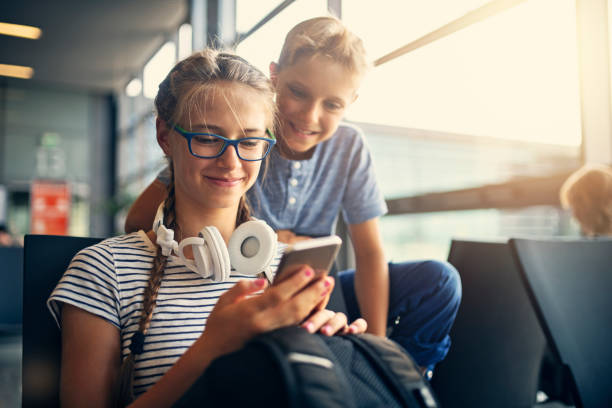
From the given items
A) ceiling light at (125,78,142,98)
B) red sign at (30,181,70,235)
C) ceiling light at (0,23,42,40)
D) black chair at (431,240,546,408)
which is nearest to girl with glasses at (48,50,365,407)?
black chair at (431,240,546,408)

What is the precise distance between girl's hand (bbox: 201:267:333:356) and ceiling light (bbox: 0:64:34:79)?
9263 millimetres

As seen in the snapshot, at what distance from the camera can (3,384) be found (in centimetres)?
269

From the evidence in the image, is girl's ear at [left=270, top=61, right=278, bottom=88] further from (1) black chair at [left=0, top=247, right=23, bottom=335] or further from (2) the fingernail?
(1) black chair at [left=0, top=247, right=23, bottom=335]

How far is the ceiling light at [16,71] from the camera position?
8316 mm

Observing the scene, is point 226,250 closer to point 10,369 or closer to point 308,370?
point 308,370

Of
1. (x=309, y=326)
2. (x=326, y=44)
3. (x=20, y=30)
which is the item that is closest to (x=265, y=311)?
(x=309, y=326)

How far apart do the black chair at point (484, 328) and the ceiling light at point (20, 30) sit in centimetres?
724

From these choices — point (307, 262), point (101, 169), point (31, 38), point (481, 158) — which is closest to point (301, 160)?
point (307, 262)

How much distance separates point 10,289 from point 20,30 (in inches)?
225

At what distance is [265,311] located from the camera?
25.9 inches

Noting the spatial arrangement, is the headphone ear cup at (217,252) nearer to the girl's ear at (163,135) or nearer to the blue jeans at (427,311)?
the girl's ear at (163,135)

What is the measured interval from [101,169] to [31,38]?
3.26m

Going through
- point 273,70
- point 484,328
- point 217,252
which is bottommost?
point 484,328

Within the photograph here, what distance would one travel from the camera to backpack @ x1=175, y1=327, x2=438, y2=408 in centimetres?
54
